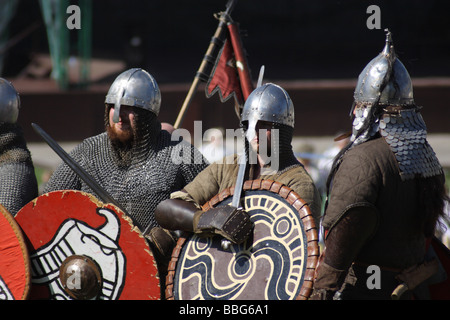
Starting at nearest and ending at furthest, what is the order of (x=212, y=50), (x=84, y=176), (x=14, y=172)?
(x=84, y=176), (x=14, y=172), (x=212, y=50)

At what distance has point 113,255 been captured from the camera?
404 centimetres

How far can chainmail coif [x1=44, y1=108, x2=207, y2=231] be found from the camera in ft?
15.4

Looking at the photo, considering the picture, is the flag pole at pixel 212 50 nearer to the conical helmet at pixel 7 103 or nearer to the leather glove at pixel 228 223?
the conical helmet at pixel 7 103

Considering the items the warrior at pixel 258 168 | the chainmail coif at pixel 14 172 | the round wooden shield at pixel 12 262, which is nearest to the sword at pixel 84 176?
the warrior at pixel 258 168

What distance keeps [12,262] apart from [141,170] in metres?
0.97

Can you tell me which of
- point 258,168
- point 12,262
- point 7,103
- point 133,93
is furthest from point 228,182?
point 7,103

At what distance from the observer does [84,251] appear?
408cm

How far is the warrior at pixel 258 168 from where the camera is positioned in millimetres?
3984

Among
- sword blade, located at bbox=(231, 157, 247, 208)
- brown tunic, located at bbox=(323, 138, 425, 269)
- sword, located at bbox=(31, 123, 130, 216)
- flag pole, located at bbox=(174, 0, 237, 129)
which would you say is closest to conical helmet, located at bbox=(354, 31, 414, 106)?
brown tunic, located at bbox=(323, 138, 425, 269)

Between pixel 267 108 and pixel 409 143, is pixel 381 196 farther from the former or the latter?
pixel 267 108

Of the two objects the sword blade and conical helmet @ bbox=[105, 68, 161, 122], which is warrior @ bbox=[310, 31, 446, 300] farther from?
conical helmet @ bbox=[105, 68, 161, 122]

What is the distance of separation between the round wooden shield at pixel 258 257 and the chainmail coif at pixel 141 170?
2.37 ft

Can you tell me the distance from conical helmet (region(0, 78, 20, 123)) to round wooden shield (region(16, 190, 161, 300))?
103 centimetres

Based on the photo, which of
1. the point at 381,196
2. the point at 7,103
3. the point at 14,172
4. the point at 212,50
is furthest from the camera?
the point at 212,50
